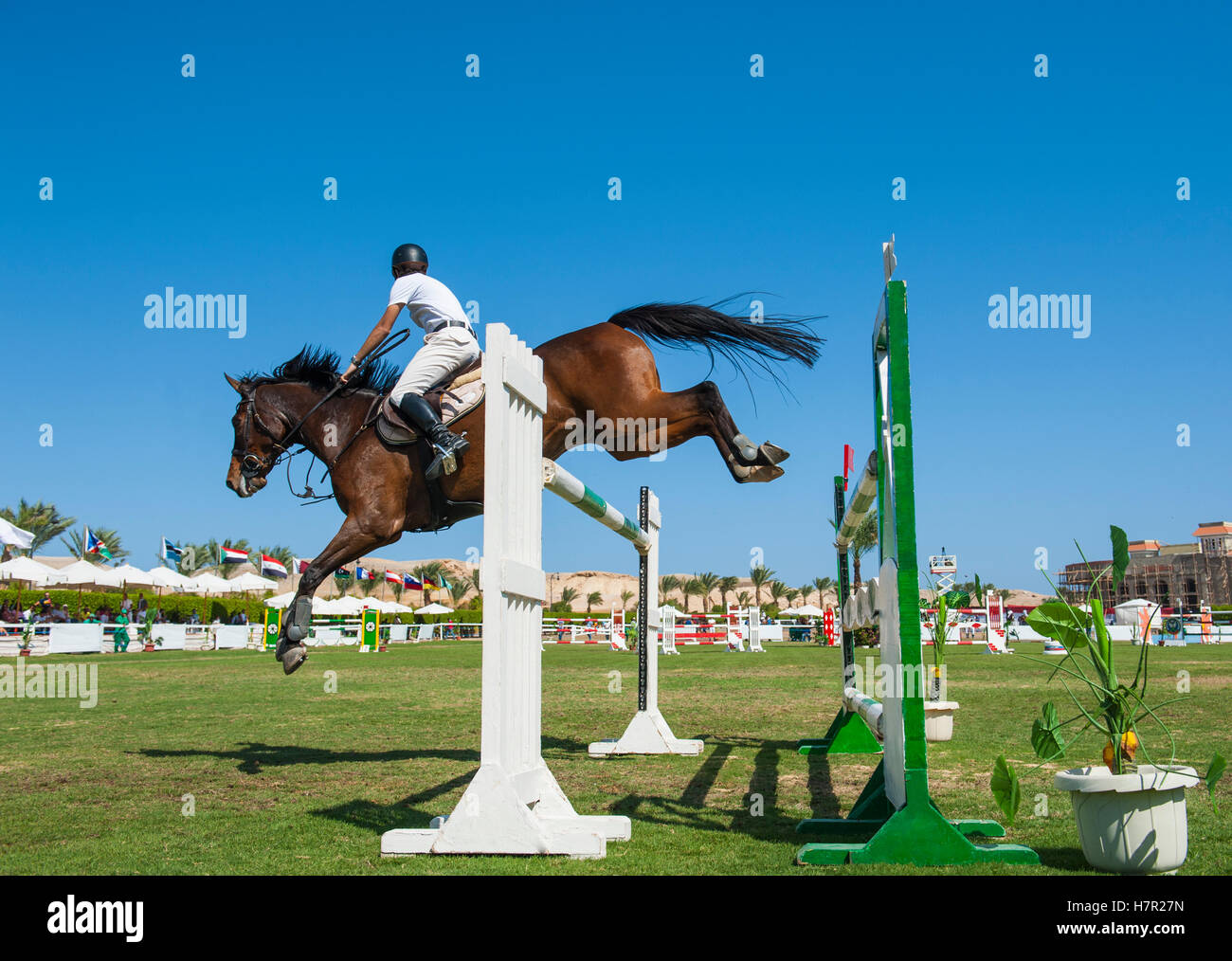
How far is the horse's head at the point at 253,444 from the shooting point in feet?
20.1

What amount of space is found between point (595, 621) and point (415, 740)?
38.4 metres

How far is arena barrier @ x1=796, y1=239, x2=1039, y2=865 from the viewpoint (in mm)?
3199

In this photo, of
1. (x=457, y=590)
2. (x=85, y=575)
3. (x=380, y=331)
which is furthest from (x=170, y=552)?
(x=457, y=590)

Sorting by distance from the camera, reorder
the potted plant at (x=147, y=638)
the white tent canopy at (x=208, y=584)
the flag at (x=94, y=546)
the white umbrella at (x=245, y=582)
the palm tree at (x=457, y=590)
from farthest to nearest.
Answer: the palm tree at (x=457, y=590) → the white umbrella at (x=245, y=582) → the white tent canopy at (x=208, y=584) → the flag at (x=94, y=546) → the potted plant at (x=147, y=638)

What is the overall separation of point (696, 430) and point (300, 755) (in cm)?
368

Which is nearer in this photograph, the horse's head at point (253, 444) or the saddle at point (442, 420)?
the saddle at point (442, 420)

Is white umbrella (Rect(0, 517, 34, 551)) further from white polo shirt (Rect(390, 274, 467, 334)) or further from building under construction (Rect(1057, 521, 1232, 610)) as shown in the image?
building under construction (Rect(1057, 521, 1232, 610))

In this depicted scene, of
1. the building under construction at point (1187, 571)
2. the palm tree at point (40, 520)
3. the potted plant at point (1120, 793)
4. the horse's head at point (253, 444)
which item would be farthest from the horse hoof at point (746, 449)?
the building under construction at point (1187, 571)

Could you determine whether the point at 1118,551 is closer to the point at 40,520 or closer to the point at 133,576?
the point at 133,576

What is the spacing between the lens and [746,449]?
4.94 metres

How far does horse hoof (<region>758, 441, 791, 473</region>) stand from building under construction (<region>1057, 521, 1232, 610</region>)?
319 ft

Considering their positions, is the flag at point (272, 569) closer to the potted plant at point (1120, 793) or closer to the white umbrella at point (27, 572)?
the white umbrella at point (27, 572)
